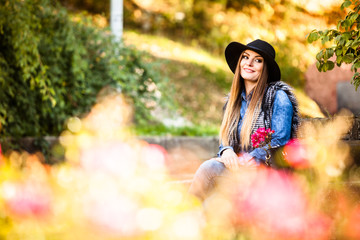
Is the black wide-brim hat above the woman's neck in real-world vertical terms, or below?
above

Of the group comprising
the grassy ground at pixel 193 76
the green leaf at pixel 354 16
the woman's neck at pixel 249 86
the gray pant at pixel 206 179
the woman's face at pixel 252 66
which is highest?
the green leaf at pixel 354 16

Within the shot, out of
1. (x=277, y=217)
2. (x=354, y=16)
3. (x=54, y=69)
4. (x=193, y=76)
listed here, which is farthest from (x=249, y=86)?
(x=193, y=76)

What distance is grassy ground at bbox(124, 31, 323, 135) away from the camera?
35.2ft

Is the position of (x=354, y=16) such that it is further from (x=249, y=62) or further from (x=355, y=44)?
(x=249, y=62)

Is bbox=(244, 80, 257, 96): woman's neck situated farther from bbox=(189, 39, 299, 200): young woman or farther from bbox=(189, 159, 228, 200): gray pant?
bbox=(189, 159, 228, 200): gray pant

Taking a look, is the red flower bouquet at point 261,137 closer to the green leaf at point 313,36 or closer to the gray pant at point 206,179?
the gray pant at point 206,179

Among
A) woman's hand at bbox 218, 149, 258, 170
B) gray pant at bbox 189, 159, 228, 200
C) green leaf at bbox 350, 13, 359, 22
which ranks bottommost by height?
gray pant at bbox 189, 159, 228, 200

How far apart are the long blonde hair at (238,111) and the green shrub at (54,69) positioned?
2202 millimetres

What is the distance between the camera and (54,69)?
21.4ft

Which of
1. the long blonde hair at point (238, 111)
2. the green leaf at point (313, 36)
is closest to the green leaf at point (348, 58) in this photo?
the green leaf at point (313, 36)

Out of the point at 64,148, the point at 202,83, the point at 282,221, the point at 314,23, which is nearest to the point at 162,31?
the point at 202,83

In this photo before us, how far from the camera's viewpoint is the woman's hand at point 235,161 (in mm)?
3143

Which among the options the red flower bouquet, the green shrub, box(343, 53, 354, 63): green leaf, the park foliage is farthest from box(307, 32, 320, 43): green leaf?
the green shrub

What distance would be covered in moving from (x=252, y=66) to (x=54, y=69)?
3.71 m
